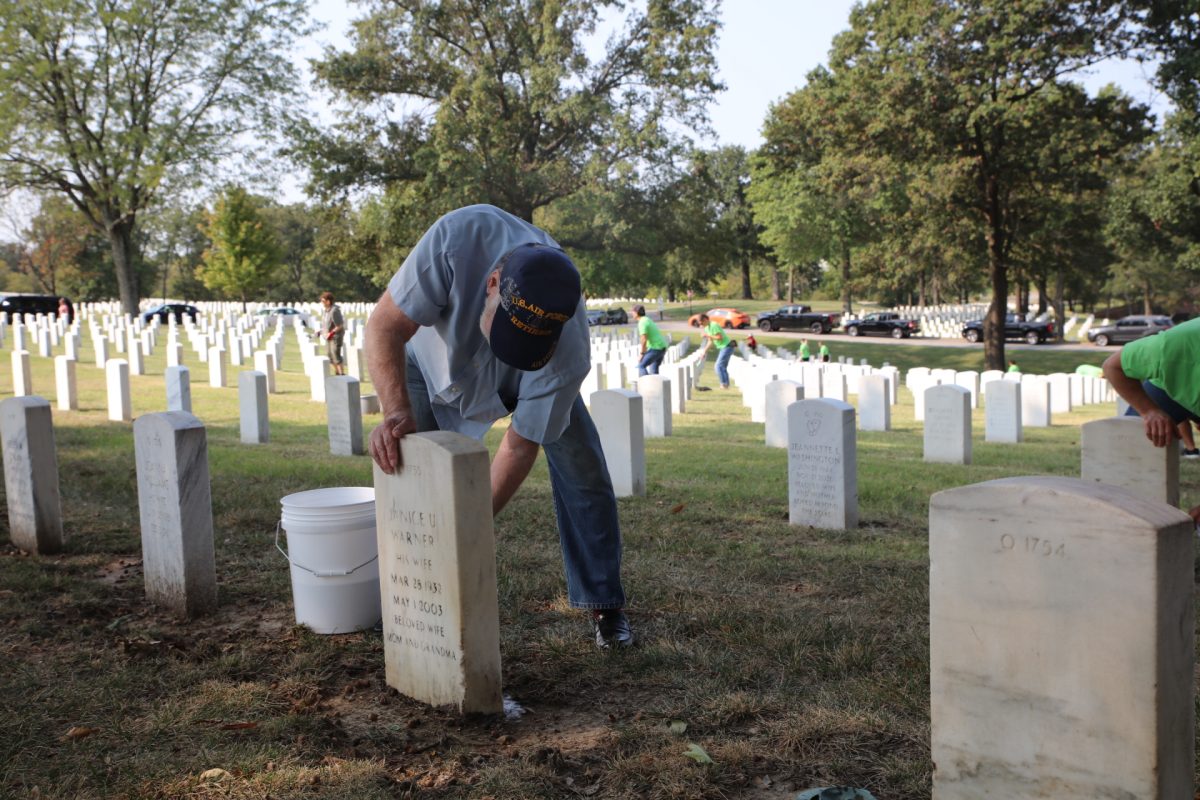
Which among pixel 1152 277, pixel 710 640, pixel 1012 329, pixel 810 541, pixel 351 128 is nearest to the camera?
pixel 710 640

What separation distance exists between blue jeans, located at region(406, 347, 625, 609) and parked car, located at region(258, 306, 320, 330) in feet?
119

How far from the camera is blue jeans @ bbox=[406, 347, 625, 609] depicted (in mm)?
4047

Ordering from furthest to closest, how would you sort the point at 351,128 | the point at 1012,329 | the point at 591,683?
the point at 1012,329, the point at 351,128, the point at 591,683

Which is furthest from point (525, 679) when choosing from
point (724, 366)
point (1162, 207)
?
point (1162, 207)

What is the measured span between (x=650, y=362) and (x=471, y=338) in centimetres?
1496

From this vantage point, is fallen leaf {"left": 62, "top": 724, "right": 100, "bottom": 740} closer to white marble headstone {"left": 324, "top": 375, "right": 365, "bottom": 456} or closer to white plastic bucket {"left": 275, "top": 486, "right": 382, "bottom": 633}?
white plastic bucket {"left": 275, "top": 486, "right": 382, "bottom": 633}

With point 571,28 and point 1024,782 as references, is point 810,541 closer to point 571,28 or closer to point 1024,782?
point 1024,782

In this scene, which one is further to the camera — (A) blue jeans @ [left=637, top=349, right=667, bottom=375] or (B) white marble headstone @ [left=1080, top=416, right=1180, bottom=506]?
(A) blue jeans @ [left=637, top=349, right=667, bottom=375]

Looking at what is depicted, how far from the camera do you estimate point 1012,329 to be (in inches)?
1725

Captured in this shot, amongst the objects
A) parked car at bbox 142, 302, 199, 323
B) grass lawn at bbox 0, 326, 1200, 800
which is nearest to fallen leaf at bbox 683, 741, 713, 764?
grass lawn at bbox 0, 326, 1200, 800

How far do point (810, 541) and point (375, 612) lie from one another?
2823 mm

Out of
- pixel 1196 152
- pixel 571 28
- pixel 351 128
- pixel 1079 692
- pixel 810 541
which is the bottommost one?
pixel 810 541

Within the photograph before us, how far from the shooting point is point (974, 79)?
26969 mm

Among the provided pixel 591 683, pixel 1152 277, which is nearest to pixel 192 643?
pixel 591 683
